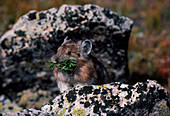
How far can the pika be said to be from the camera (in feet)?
12.5

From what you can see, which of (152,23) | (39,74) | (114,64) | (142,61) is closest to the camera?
(114,64)

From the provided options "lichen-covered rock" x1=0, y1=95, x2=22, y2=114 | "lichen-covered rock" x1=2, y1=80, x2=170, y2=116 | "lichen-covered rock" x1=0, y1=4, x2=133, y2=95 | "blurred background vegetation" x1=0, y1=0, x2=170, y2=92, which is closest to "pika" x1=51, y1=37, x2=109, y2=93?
"lichen-covered rock" x1=2, y1=80, x2=170, y2=116

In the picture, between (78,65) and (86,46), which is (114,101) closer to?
(78,65)

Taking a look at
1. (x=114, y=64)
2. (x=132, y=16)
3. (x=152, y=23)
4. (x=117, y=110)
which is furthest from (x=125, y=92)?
(x=132, y=16)

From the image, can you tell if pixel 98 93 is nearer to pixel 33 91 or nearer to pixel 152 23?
pixel 33 91

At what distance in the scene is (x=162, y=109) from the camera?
319 centimetres

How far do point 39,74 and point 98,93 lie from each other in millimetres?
2991

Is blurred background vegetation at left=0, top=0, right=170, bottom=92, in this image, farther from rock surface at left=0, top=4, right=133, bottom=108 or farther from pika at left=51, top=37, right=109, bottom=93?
pika at left=51, top=37, right=109, bottom=93

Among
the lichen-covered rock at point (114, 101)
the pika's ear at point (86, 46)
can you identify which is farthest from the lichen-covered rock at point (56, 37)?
the lichen-covered rock at point (114, 101)

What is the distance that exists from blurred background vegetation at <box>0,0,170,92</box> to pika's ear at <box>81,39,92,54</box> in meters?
3.28

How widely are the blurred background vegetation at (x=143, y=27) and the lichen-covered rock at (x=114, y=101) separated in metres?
3.43

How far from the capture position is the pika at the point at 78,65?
382 cm

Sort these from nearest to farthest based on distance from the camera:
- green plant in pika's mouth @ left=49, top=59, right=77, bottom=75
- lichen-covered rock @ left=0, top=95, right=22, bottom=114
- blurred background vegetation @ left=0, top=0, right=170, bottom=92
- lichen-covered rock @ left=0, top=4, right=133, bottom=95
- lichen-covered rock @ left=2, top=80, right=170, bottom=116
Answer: lichen-covered rock @ left=2, top=80, right=170, bottom=116, green plant in pika's mouth @ left=49, top=59, right=77, bottom=75, lichen-covered rock @ left=0, top=4, right=133, bottom=95, lichen-covered rock @ left=0, top=95, right=22, bottom=114, blurred background vegetation @ left=0, top=0, right=170, bottom=92

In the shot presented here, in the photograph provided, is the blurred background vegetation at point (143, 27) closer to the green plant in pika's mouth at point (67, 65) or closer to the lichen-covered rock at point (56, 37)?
the lichen-covered rock at point (56, 37)
